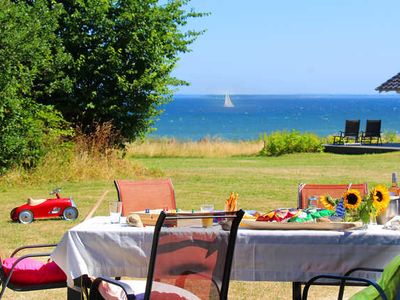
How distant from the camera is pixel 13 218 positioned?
11367 millimetres

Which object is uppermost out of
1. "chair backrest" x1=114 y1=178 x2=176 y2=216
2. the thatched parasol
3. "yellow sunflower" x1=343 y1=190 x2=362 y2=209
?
the thatched parasol

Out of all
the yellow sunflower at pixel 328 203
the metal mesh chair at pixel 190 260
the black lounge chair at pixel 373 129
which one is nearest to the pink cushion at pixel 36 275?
the metal mesh chair at pixel 190 260

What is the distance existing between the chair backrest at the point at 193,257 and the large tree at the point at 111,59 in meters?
14.3

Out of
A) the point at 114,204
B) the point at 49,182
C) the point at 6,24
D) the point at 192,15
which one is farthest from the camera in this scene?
the point at 192,15

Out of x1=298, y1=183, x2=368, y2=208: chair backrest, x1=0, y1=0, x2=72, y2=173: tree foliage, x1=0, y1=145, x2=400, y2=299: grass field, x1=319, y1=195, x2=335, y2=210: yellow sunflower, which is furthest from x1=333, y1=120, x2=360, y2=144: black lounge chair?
x1=319, y1=195, x2=335, y2=210: yellow sunflower

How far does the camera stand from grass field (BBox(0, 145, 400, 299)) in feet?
25.7

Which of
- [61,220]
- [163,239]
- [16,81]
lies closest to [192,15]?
[16,81]

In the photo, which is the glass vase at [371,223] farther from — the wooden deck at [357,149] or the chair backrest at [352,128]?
the chair backrest at [352,128]

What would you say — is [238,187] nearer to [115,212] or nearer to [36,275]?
[115,212]

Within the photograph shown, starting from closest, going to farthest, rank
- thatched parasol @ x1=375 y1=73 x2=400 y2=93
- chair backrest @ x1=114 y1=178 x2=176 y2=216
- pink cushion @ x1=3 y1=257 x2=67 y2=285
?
1. pink cushion @ x1=3 y1=257 x2=67 y2=285
2. chair backrest @ x1=114 y1=178 x2=176 y2=216
3. thatched parasol @ x1=375 y1=73 x2=400 y2=93

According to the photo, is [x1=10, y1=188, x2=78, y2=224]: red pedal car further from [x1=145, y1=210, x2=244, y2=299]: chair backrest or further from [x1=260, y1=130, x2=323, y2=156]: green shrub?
[x1=260, y1=130, x2=323, y2=156]: green shrub

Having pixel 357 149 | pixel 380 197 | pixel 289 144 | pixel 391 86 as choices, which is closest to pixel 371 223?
pixel 380 197

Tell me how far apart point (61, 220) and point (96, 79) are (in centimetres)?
815

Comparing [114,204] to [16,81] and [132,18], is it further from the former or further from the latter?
[132,18]
